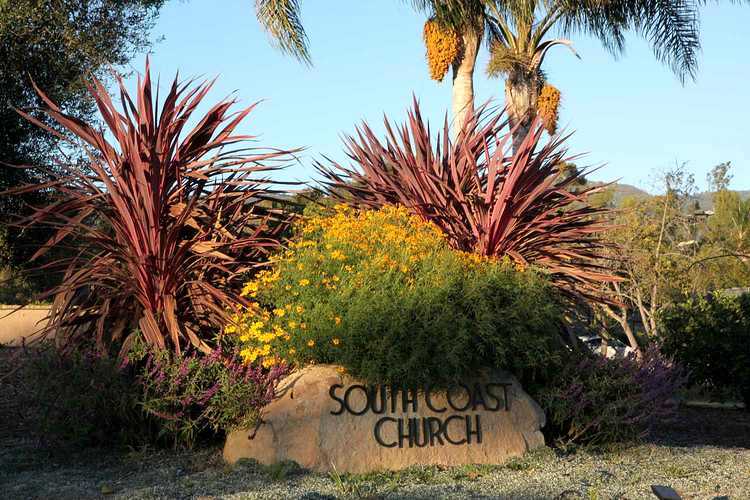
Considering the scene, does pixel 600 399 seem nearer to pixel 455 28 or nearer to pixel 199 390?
pixel 199 390

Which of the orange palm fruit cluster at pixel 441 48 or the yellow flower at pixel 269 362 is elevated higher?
the orange palm fruit cluster at pixel 441 48

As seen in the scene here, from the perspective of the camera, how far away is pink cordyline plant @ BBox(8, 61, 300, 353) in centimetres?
783

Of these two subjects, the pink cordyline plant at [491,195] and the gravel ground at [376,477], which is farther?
the pink cordyline plant at [491,195]

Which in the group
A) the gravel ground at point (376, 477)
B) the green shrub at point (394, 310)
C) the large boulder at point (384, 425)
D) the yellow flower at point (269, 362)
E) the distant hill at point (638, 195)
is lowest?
the gravel ground at point (376, 477)

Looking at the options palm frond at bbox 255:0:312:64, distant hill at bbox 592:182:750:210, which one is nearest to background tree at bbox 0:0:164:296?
palm frond at bbox 255:0:312:64

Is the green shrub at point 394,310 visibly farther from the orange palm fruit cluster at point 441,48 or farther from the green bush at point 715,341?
the orange palm fruit cluster at point 441,48

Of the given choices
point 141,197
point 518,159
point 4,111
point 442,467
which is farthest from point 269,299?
point 4,111

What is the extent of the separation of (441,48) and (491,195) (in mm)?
7235

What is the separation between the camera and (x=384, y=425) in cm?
729

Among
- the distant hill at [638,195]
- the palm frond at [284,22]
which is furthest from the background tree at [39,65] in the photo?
the distant hill at [638,195]

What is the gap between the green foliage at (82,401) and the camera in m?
7.37

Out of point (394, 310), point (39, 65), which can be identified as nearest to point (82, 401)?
point (394, 310)

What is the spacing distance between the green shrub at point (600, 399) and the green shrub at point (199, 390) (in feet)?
8.85

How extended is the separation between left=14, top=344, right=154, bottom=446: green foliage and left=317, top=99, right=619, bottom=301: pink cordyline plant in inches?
142
